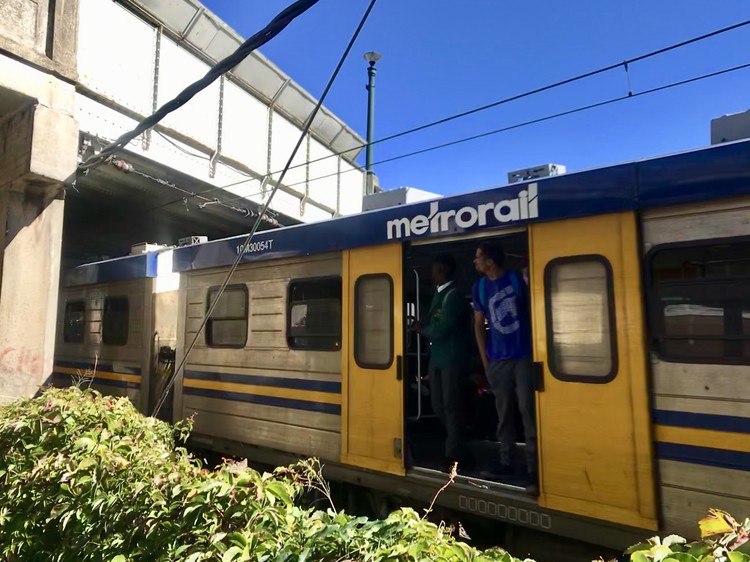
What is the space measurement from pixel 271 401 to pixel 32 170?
3933mm

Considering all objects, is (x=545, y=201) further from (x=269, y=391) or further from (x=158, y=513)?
(x=269, y=391)

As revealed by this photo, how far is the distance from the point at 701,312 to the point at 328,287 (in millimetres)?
3209

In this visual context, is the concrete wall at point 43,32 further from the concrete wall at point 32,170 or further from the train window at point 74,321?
the train window at point 74,321

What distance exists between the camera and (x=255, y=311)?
5.91 metres

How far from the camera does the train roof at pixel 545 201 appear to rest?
3152mm

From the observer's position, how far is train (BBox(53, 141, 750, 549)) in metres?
3.13

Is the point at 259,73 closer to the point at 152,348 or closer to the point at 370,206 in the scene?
the point at 152,348

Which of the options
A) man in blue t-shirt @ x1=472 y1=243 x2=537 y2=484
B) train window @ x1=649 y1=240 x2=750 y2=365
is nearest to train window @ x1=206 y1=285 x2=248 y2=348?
man in blue t-shirt @ x1=472 y1=243 x2=537 y2=484

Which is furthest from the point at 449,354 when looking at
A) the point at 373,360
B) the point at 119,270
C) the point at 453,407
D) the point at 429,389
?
the point at 119,270

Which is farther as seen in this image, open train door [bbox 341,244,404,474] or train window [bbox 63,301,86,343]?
train window [bbox 63,301,86,343]

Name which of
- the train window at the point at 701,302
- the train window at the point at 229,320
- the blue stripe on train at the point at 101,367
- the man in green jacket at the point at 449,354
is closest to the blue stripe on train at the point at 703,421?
the train window at the point at 701,302

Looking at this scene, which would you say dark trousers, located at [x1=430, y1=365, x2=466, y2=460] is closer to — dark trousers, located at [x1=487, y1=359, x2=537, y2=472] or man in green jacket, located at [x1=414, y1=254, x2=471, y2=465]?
man in green jacket, located at [x1=414, y1=254, x2=471, y2=465]

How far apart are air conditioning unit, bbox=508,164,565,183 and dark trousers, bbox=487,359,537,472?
1.44 meters

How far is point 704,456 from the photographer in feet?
10.1
